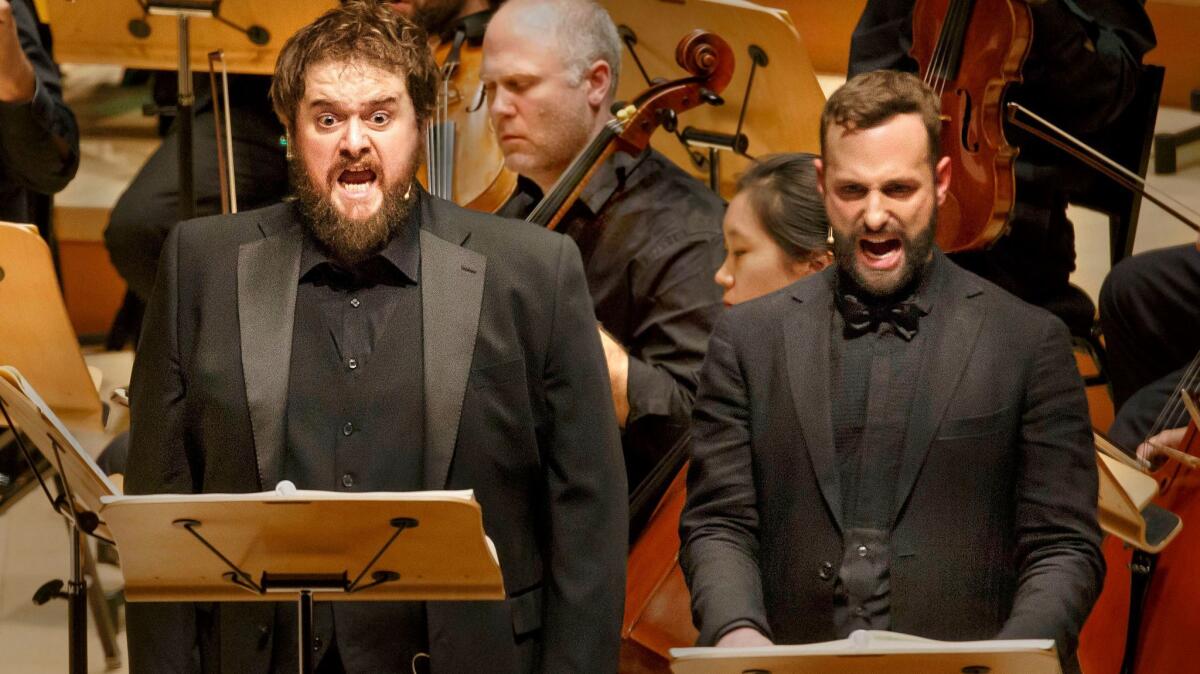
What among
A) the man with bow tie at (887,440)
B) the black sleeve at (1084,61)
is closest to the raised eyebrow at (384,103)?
the man with bow tie at (887,440)

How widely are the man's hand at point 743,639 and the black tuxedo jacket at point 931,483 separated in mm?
28

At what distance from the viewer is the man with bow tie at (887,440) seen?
8.58 feet

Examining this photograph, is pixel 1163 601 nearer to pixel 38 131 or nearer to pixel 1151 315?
pixel 1151 315

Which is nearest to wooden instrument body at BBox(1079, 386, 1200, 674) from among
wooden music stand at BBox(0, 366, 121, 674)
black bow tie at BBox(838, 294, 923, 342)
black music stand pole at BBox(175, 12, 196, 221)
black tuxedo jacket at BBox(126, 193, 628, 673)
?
black bow tie at BBox(838, 294, 923, 342)

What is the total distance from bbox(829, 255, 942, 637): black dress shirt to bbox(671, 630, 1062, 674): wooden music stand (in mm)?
461

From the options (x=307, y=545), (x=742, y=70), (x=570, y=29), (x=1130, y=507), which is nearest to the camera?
(x=307, y=545)

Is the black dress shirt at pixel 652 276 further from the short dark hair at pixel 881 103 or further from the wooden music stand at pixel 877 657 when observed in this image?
the wooden music stand at pixel 877 657

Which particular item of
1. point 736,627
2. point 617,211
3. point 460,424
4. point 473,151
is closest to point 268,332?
point 460,424

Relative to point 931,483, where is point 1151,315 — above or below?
below

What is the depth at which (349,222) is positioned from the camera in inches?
106

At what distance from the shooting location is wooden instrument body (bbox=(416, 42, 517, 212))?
445 centimetres

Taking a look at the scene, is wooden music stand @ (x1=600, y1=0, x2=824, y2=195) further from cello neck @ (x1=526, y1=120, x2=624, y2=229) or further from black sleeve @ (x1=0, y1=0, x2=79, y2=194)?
black sleeve @ (x1=0, y1=0, x2=79, y2=194)

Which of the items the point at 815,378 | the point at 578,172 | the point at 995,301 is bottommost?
the point at 578,172

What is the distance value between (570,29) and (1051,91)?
1107 mm
